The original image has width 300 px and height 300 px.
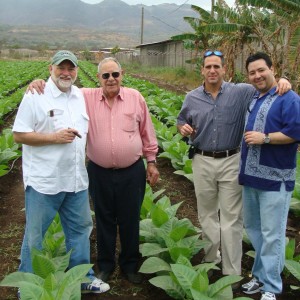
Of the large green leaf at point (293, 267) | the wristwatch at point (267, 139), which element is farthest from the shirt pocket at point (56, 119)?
the large green leaf at point (293, 267)

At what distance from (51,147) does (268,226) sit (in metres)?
1.66

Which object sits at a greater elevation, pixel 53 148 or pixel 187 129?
pixel 187 129

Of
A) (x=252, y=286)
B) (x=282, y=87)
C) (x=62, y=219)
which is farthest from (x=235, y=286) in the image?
(x=282, y=87)

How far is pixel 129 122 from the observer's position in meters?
3.45

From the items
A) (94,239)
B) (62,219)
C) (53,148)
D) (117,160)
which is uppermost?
(53,148)

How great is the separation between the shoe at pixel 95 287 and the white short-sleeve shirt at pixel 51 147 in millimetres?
837

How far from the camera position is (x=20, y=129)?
2.97m

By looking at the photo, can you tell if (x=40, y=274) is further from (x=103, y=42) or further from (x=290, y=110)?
(x=103, y=42)

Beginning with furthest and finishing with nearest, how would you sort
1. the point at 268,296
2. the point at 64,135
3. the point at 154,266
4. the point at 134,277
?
the point at 134,277, the point at 154,266, the point at 268,296, the point at 64,135

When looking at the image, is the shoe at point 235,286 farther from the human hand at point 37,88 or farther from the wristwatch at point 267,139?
the human hand at point 37,88

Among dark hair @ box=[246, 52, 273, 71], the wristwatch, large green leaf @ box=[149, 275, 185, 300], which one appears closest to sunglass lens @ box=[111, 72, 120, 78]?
dark hair @ box=[246, 52, 273, 71]

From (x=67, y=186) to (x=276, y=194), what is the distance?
1.50 metres

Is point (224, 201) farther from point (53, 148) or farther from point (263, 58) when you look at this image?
point (53, 148)

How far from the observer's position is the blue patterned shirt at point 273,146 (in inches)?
116
